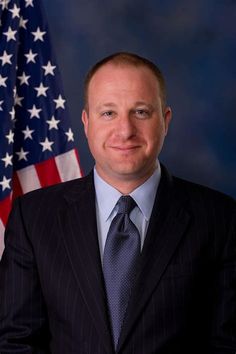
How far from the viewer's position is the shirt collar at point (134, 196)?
8.30 ft

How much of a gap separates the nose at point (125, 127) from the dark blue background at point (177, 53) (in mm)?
1933

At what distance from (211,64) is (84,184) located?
204 centimetres

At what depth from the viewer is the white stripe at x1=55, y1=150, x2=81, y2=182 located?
3607 millimetres

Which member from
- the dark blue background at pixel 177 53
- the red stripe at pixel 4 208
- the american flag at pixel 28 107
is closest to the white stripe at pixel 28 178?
the american flag at pixel 28 107

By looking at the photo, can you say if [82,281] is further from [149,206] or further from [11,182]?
[11,182]

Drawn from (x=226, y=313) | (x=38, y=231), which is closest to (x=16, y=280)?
(x=38, y=231)

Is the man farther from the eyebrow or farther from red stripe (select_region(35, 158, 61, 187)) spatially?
red stripe (select_region(35, 158, 61, 187))

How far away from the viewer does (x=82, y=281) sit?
240cm

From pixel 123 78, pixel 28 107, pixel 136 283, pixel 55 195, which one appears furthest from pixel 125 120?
pixel 28 107

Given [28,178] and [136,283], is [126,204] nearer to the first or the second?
[136,283]

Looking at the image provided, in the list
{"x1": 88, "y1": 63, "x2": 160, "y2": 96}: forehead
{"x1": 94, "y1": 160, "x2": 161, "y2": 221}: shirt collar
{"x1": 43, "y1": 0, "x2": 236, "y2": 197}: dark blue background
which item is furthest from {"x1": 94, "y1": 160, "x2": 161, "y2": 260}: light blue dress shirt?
{"x1": 43, "y1": 0, "x2": 236, "y2": 197}: dark blue background

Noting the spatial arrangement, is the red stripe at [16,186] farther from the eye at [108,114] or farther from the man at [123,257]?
the eye at [108,114]

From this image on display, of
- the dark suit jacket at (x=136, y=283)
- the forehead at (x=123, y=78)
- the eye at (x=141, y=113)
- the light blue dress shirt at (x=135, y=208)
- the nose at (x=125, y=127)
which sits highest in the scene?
the forehead at (x=123, y=78)

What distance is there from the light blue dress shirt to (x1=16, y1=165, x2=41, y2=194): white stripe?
1.04m
